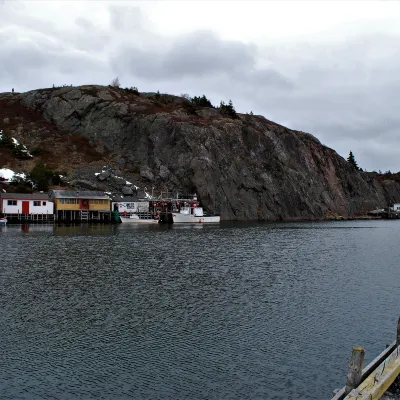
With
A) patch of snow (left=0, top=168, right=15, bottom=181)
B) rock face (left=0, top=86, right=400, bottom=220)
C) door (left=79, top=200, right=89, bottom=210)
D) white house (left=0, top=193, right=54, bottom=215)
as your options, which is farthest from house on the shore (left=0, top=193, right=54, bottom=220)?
rock face (left=0, top=86, right=400, bottom=220)

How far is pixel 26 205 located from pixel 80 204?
490 inches

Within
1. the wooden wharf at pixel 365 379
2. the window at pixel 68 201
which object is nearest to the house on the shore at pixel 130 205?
the window at pixel 68 201

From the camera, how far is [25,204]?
102375 millimetres

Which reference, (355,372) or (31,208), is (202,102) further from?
(355,372)

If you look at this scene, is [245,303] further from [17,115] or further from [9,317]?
[17,115]

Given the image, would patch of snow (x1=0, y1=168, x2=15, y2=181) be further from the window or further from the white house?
the window

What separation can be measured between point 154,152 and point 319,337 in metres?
119

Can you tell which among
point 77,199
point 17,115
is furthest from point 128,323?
point 17,115

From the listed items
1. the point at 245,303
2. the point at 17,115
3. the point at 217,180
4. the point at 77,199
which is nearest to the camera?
the point at 245,303

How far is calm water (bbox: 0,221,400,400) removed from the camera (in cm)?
1788

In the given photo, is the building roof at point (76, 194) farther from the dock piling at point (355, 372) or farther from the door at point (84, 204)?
the dock piling at point (355, 372)

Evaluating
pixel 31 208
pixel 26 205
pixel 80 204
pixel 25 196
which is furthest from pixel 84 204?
pixel 25 196

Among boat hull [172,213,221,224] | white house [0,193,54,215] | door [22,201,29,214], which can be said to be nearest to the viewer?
white house [0,193,54,215]

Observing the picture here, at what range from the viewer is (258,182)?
13975 centimetres
